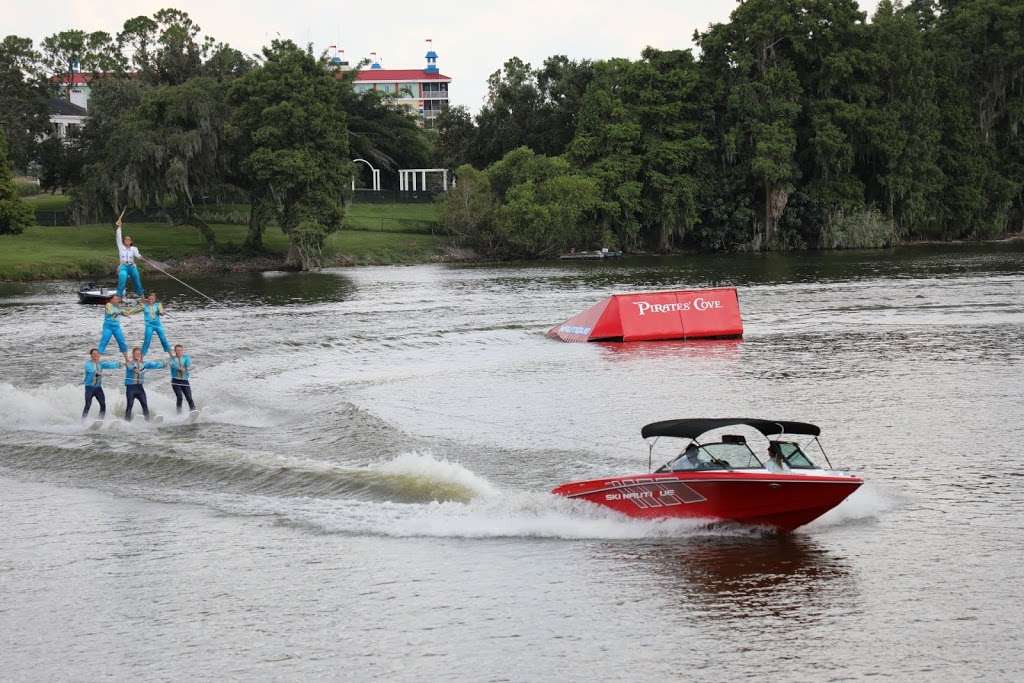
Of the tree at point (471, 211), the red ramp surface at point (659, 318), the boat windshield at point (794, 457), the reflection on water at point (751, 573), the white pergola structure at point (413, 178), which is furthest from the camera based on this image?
the white pergola structure at point (413, 178)

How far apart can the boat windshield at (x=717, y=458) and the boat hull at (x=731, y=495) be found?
0.39 metres

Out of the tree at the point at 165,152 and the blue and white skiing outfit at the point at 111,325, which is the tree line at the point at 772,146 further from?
the blue and white skiing outfit at the point at 111,325

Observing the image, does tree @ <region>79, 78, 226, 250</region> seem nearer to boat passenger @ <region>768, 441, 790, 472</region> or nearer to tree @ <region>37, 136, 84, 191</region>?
tree @ <region>37, 136, 84, 191</region>

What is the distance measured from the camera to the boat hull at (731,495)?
1983 centimetres

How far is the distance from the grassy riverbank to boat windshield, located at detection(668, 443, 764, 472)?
241 ft

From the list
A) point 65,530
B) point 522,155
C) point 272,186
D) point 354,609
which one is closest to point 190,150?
point 272,186

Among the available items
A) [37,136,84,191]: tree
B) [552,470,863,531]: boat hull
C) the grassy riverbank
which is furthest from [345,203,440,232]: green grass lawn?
[552,470,863,531]: boat hull

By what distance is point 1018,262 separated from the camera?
286 feet

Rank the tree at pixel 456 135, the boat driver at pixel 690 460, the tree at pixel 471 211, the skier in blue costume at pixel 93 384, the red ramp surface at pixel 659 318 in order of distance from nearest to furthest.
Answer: the boat driver at pixel 690 460 → the skier in blue costume at pixel 93 384 → the red ramp surface at pixel 659 318 → the tree at pixel 471 211 → the tree at pixel 456 135

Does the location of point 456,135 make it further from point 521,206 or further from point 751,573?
point 751,573

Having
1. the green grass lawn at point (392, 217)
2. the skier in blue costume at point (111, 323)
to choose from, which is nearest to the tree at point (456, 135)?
the green grass lawn at point (392, 217)

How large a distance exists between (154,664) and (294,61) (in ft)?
276

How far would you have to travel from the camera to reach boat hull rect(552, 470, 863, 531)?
19.8 meters

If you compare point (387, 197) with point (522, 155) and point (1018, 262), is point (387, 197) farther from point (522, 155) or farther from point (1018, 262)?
point (1018, 262)
